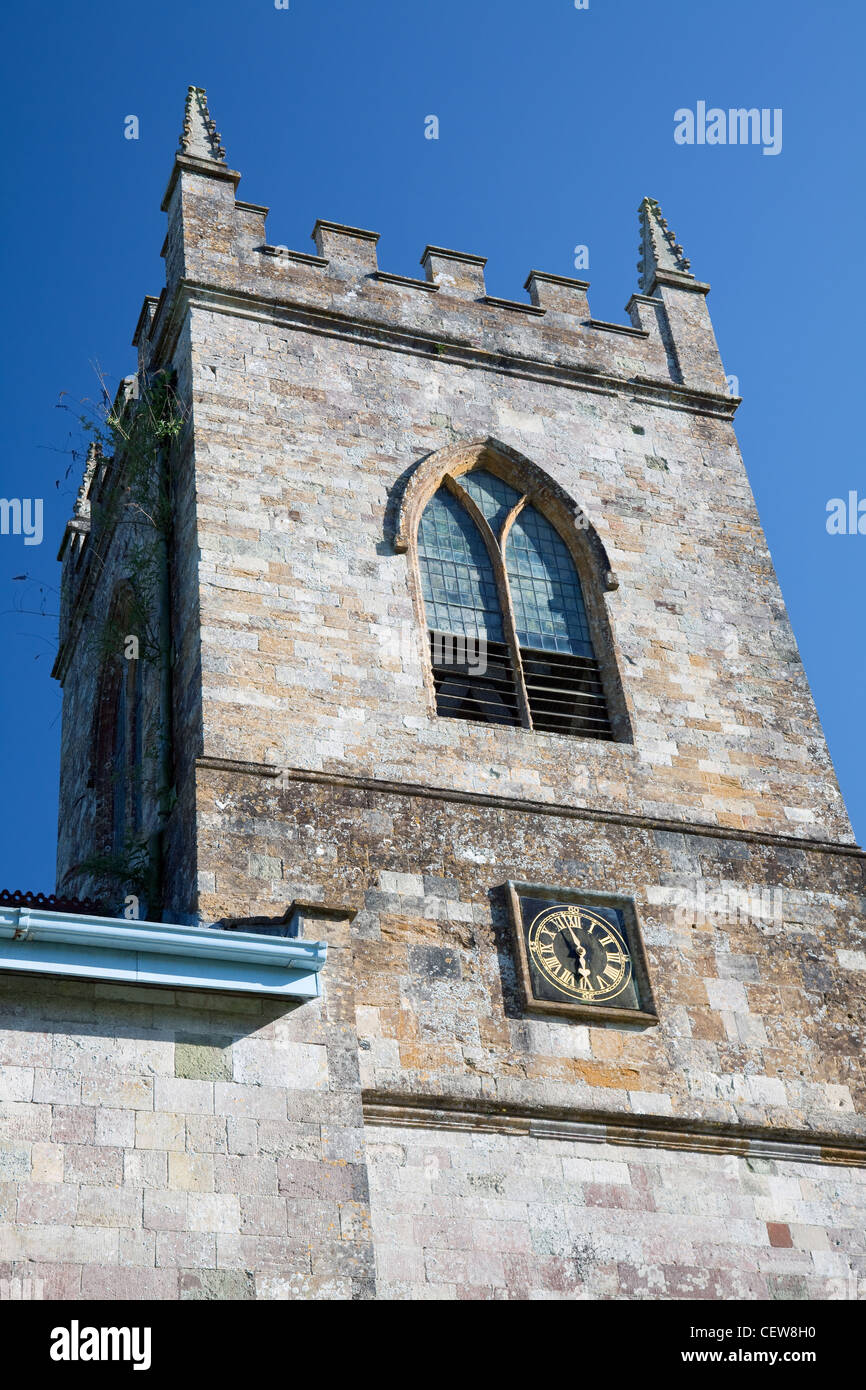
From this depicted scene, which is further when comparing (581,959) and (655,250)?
(655,250)

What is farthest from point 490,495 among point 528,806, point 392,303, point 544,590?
point 528,806

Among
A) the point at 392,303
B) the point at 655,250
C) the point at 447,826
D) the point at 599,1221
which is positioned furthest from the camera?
the point at 655,250

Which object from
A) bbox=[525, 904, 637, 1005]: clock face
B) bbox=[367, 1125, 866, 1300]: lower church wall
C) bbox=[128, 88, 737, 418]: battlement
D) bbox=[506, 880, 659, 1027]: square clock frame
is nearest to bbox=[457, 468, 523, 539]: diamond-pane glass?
bbox=[128, 88, 737, 418]: battlement

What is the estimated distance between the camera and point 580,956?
11688mm

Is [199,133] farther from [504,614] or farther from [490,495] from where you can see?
[504,614]

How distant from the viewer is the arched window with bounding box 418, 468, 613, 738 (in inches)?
531

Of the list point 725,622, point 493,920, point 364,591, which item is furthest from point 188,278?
point 493,920

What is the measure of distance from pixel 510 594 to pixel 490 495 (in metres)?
1.08

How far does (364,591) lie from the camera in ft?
43.8

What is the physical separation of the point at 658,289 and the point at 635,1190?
32.4 feet

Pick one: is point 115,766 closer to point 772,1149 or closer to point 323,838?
point 323,838

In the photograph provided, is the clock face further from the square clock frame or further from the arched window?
the arched window

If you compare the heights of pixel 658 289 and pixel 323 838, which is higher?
pixel 658 289
